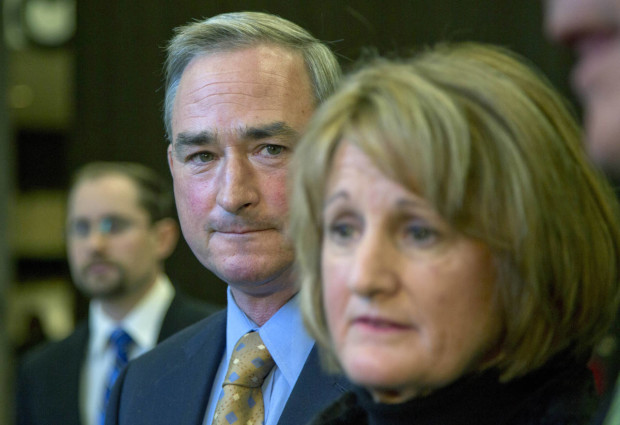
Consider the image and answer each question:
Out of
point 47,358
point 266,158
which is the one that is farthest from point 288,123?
point 47,358

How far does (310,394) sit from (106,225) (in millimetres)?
3247

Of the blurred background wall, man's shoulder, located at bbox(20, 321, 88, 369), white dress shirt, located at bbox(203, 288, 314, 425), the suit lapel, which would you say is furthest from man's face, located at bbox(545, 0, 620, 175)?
the blurred background wall

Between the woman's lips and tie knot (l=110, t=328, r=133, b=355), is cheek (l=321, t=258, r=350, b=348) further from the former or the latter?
tie knot (l=110, t=328, r=133, b=355)

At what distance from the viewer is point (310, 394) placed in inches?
69.3

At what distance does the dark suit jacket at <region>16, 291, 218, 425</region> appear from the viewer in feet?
12.9

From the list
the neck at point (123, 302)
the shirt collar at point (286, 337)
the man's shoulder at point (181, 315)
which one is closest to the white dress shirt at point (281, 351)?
the shirt collar at point (286, 337)

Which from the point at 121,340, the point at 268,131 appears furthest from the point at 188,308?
the point at 268,131

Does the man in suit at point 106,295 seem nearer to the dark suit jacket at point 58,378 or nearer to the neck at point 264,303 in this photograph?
the dark suit jacket at point 58,378

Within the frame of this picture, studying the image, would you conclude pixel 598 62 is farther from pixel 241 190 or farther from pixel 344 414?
pixel 241 190

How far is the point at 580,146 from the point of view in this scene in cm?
130

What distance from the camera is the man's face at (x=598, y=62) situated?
0.94 m

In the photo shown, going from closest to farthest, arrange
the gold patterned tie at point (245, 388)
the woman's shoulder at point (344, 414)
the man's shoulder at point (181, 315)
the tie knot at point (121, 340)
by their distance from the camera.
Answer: the woman's shoulder at point (344, 414)
the gold patterned tie at point (245, 388)
the man's shoulder at point (181, 315)
the tie knot at point (121, 340)

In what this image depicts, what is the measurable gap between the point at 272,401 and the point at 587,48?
1085 mm

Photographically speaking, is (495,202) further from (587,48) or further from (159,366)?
(159,366)
